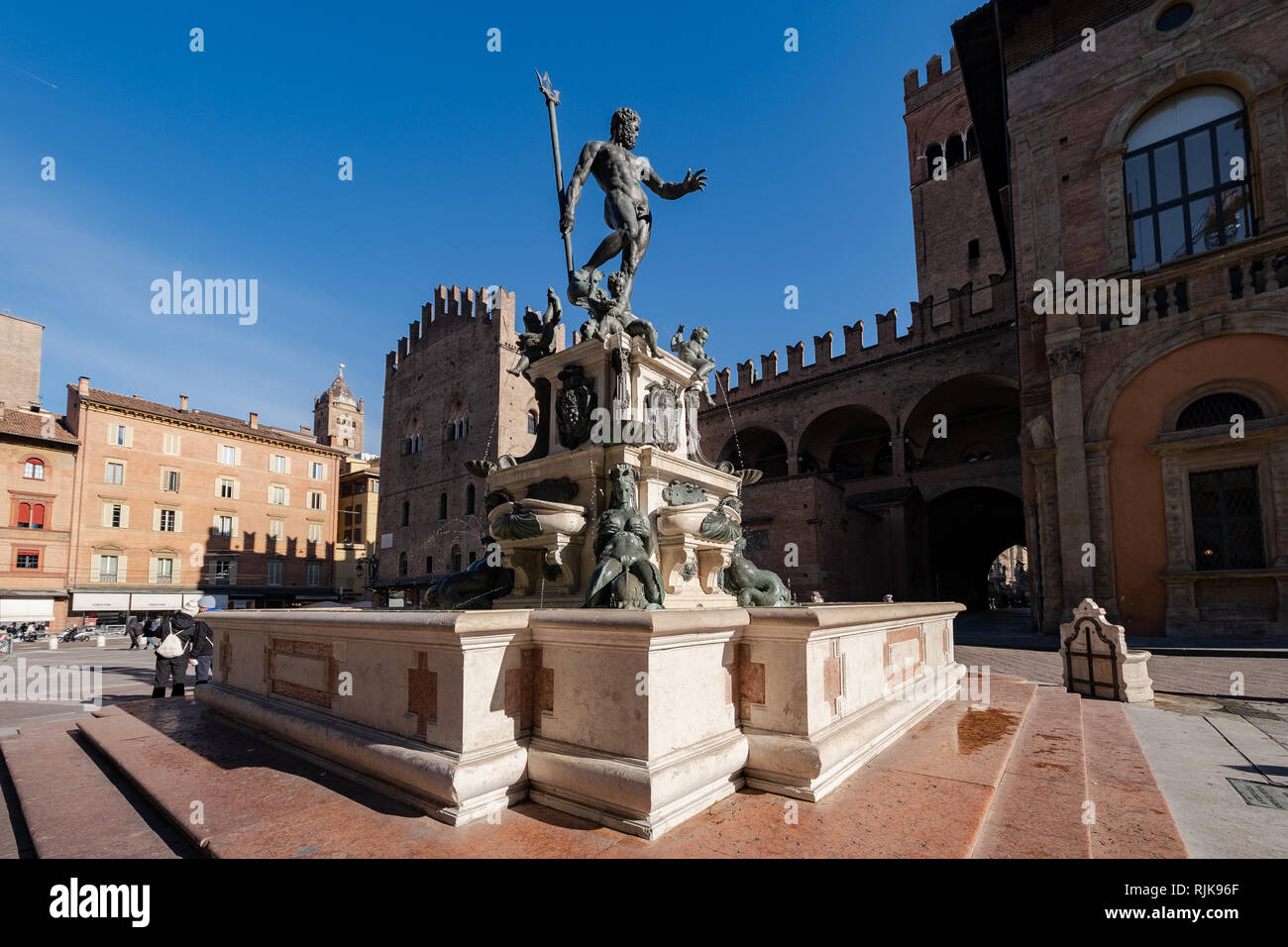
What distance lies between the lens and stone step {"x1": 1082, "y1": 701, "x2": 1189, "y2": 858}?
2709 mm

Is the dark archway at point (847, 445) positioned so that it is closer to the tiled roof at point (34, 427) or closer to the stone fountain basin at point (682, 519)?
the stone fountain basin at point (682, 519)

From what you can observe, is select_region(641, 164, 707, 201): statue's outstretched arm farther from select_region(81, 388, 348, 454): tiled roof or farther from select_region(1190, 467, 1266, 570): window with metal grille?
select_region(81, 388, 348, 454): tiled roof

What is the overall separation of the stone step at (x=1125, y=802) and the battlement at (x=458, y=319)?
121 ft

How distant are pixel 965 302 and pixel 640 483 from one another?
25.4 metres

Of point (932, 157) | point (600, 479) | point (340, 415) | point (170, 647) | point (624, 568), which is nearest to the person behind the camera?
point (624, 568)

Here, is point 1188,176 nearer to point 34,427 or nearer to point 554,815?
point 554,815

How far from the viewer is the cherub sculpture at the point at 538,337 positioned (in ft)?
21.8

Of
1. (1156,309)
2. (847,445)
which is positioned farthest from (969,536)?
(1156,309)

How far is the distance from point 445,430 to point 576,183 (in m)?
36.9

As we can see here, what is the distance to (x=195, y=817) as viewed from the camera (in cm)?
288

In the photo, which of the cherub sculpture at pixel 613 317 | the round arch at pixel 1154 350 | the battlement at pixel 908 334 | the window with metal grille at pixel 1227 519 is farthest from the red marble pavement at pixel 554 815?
the battlement at pixel 908 334

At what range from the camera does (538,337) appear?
6.73m

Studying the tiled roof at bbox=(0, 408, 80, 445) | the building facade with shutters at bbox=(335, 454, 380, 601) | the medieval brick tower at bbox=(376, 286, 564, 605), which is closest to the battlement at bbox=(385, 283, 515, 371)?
the medieval brick tower at bbox=(376, 286, 564, 605)
